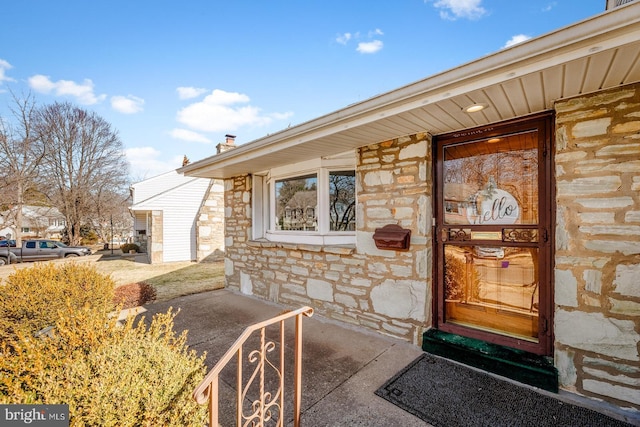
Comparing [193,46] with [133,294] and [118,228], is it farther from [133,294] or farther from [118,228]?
[118,228]

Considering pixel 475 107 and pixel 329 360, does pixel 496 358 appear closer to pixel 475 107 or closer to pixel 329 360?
pixel 329 360

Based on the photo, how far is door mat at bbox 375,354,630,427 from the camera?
1970 mm

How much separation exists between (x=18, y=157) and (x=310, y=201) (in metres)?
19.6

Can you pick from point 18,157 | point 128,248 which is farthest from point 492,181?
point 18,157

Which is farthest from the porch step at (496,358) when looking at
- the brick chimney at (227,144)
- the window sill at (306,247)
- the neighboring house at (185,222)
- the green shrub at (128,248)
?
the green shrub at (128,248)

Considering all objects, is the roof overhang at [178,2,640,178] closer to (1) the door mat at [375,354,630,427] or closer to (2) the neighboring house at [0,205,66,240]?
(1) the door mat at [375,354,630,427]

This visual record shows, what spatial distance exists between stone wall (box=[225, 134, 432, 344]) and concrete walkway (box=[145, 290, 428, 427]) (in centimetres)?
29

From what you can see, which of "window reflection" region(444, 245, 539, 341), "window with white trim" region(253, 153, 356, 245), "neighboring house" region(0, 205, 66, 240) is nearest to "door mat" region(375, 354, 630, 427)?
"window reflection" region(444, 245, 539, 341)

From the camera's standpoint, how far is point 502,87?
2004 millimetres

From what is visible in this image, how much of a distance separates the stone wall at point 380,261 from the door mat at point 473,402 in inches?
26.9

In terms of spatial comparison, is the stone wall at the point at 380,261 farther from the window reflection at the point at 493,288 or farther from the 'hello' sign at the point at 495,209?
the 'hello' sign at the point at 495,209

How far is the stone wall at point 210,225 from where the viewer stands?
11828mm

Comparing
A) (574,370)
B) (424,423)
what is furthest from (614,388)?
(424,423)

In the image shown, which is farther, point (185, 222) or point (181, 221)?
point (185, 222)
